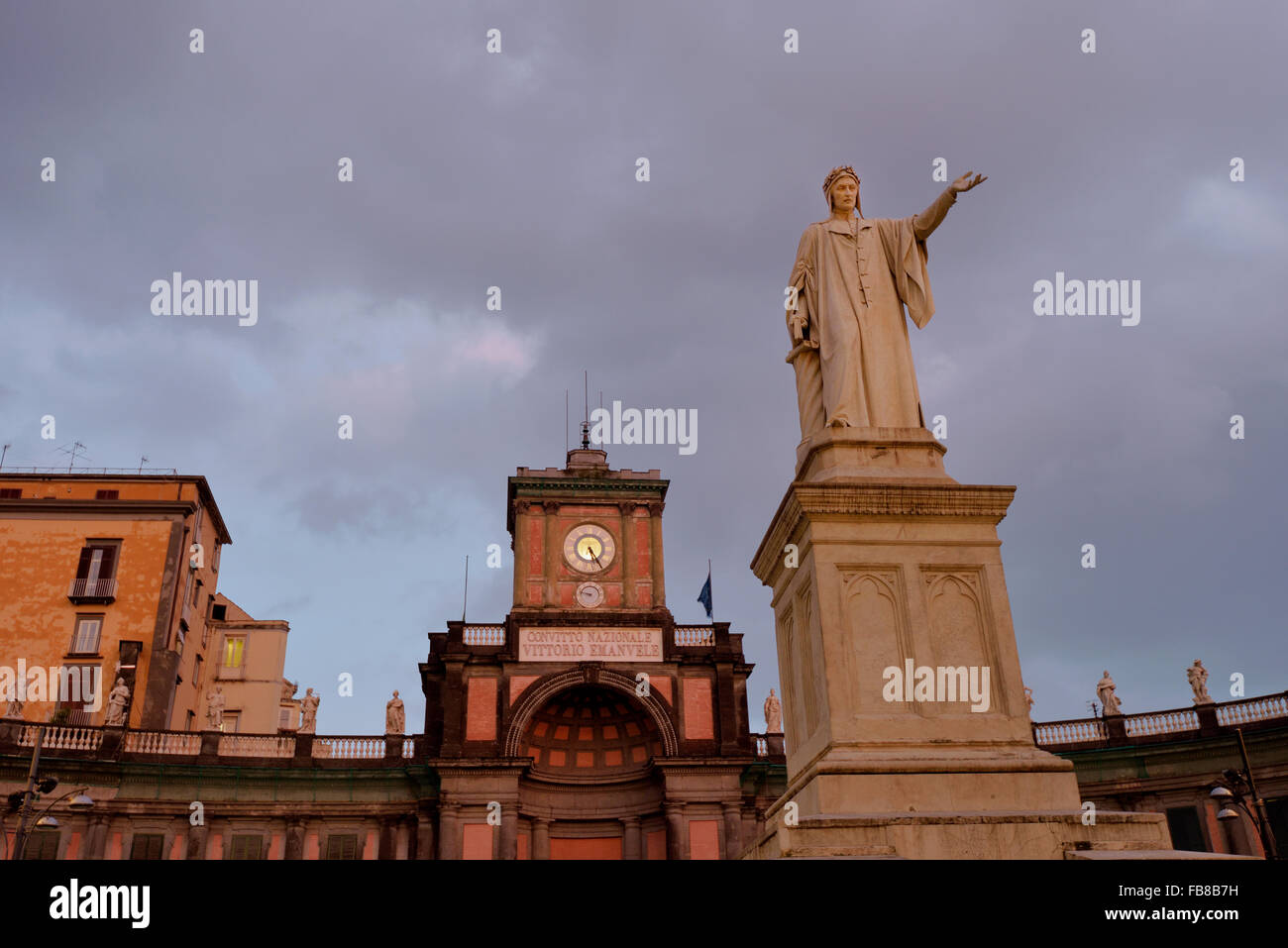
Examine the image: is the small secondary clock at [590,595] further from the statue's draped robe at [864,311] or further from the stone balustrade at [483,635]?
the statue's draped robe at [864,311]

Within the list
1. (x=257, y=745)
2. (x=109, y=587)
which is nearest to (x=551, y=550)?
(x=257, y=745)

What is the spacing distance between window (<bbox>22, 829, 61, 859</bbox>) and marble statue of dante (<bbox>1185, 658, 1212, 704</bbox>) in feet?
122

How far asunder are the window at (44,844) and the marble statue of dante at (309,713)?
8.14 metres

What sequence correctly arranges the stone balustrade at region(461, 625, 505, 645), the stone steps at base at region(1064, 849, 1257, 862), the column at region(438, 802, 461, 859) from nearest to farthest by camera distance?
the stone steps at base at region(1064, 849, 1257, 862) < the column at region(438, 802, 461, 859) < the stone balustrade at region(461, 625, 505, 645)

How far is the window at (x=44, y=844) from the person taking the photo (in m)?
31.0

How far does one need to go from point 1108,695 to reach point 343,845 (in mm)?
27473

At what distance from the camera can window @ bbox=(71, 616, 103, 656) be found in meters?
36.7

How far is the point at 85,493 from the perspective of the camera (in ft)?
131

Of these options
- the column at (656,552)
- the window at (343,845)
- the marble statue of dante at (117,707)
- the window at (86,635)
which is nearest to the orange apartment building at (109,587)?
the window at (86,635)

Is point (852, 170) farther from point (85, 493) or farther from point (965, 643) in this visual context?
point (85, 493)

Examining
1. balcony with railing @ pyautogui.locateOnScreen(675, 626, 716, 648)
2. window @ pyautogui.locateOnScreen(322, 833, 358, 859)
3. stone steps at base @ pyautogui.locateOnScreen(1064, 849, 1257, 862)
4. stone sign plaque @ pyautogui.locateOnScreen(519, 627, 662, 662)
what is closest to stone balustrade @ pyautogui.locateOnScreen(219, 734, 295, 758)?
window @ pyautogui.locateOnScreen(322, 833, 358, 859)

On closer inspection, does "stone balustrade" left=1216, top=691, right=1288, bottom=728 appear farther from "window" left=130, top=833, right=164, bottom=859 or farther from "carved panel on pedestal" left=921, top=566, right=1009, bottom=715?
"window" left=130, top=833, right=164, bottom=859
